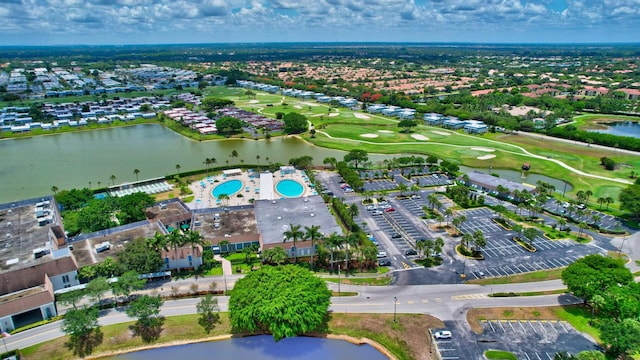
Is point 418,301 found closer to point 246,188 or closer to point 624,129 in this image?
point 246,188

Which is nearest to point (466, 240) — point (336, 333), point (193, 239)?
point (336, 333)

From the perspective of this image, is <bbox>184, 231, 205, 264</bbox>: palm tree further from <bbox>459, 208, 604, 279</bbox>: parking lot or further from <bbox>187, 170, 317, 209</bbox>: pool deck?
<bbox>459, 208, 604, 279</bbox>: parking lot

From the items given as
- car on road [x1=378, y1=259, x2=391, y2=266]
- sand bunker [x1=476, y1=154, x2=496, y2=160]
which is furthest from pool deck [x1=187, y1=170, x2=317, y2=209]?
sand bunker [x1=476, y1=154, x2=496, y2=160]

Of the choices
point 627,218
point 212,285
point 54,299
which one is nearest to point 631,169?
point 627,218

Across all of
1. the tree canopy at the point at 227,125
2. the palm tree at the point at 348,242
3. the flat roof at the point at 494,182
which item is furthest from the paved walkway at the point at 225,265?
the tree canopy at the point at 227,125

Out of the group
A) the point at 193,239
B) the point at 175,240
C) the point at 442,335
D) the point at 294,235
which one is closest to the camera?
the point at 442,335
